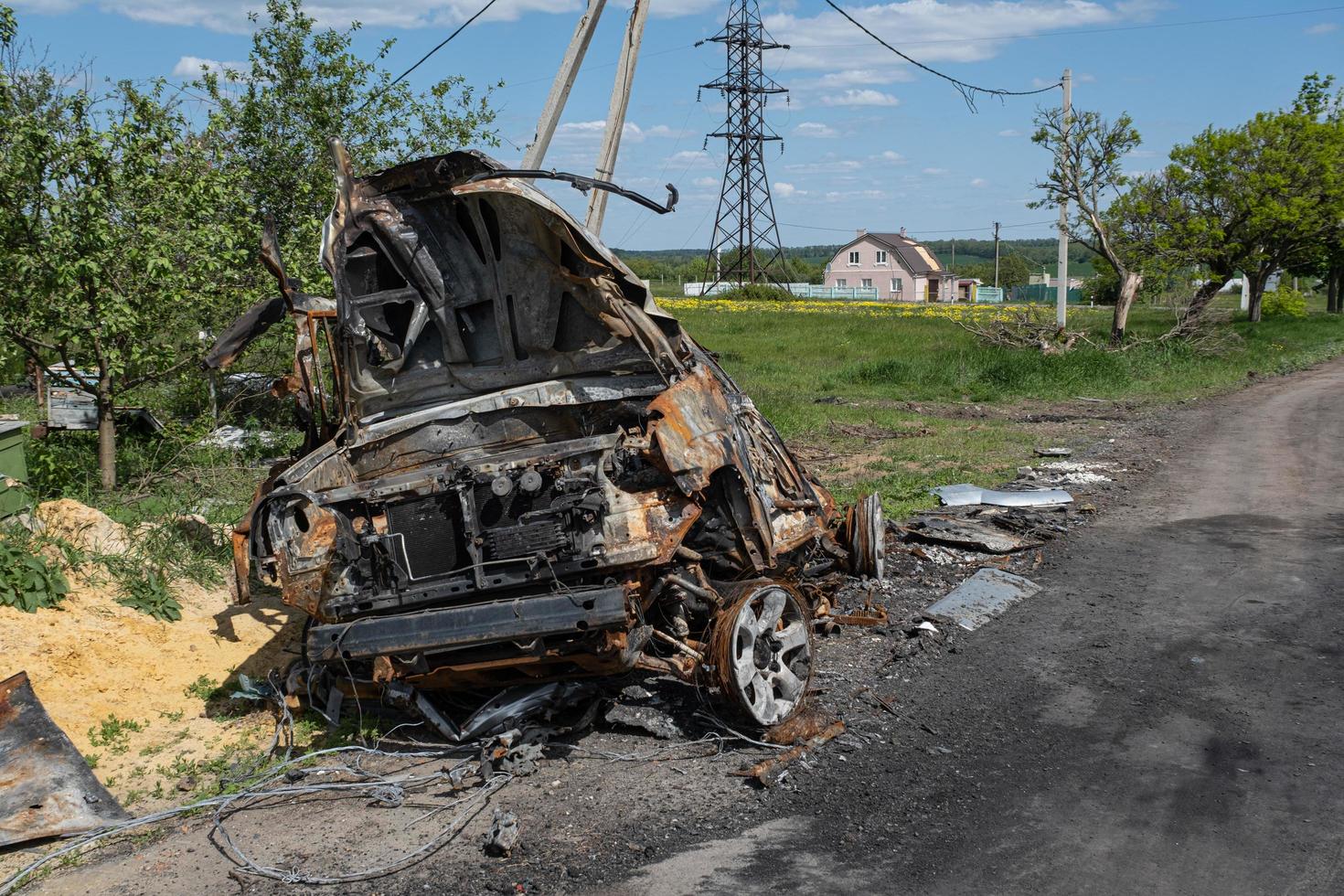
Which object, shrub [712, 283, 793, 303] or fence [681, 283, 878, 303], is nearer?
shrub [712, 283, 793, 303]

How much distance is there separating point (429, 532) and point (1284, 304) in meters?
42.0

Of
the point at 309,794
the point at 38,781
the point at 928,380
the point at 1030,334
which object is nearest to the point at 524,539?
the point at 309,794

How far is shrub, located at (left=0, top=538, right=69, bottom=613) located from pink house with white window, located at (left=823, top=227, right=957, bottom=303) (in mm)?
84471

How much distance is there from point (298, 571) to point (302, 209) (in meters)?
8.31

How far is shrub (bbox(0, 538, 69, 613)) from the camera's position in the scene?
698 cm

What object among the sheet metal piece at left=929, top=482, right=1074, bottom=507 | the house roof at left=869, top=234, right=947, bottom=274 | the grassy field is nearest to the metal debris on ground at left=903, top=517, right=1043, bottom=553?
the sheet metal piece at left=929, top=482, right=1074, bottom=507

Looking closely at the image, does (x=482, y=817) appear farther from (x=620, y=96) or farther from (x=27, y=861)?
Answer: (x=620, y=96)

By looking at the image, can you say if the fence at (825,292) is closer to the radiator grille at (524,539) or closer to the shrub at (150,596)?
the shrub at (150,596)

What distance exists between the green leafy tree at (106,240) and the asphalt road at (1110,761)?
6.99m

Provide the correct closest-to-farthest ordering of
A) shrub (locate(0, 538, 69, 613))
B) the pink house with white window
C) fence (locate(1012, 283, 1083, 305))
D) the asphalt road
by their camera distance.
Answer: the asphalt road
shrub (locate(0, 538, 69, 613))
fence (locate(1012, 283, 1083, 305))
the pink house with white window

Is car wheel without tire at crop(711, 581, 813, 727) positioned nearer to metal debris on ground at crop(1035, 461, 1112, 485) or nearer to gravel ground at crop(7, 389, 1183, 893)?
gravel ground at crop(7, 389, 1183, 893)

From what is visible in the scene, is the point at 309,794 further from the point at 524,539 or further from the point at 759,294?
the point at 759,294

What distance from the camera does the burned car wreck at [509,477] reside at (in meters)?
5.30

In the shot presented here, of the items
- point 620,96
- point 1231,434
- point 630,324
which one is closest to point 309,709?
point 630,324
